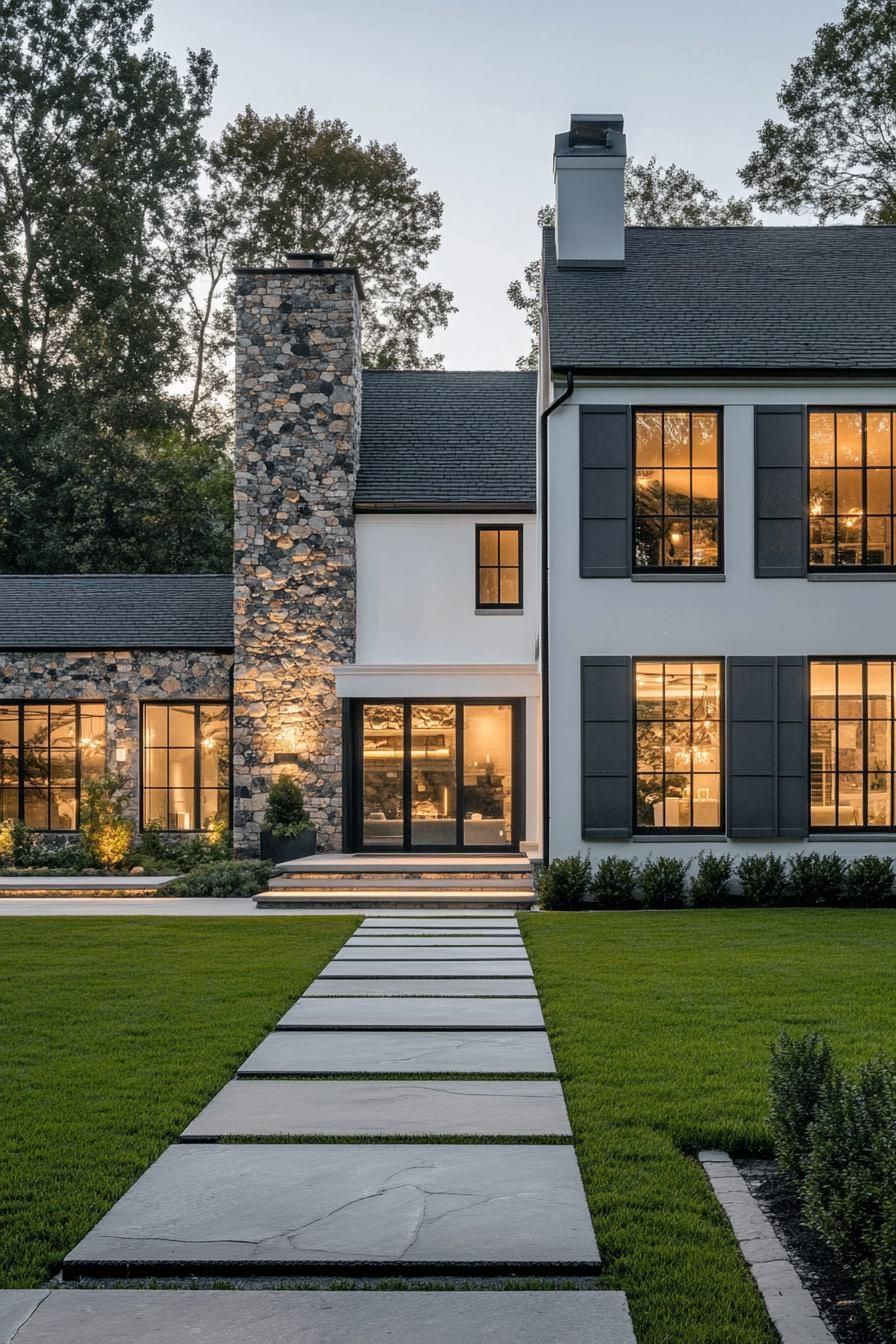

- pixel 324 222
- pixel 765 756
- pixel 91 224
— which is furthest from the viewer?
pixel 324 222

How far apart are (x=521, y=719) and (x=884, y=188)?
1901 centimetres

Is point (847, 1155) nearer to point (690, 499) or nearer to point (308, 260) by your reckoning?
point (690, 499)

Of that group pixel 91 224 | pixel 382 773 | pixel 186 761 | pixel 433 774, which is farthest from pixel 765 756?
pixel 91 224

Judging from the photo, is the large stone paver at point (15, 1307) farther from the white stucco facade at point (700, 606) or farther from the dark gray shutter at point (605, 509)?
the dark gray shutter at point (605, 509)

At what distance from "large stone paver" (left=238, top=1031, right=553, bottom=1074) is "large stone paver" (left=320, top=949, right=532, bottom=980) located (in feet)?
6.16

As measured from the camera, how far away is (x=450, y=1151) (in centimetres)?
443

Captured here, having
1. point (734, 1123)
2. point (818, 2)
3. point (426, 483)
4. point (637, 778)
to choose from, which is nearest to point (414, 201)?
point (818, 2)

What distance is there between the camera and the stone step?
5.64m

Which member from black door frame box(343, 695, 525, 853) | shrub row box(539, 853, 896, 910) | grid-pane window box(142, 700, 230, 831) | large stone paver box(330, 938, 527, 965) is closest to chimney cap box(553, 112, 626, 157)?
black door frame box(343, 695, 525, 853)

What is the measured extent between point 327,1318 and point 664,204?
3047cm

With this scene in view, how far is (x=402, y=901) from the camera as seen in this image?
42.6ft

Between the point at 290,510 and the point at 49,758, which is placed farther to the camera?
the point at 49,758

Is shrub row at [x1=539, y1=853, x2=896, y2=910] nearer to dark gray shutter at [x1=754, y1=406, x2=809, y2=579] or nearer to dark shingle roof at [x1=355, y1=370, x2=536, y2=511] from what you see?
dark gray shutter at [x1=754, y1=406, x2=809, y2=579]

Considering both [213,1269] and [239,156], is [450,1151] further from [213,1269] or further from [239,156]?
[239,156]
